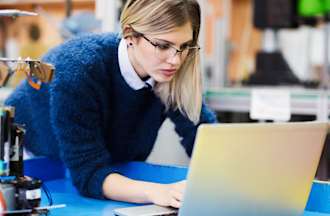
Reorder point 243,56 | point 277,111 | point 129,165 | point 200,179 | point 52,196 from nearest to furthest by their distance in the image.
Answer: point 200,179 < point 52,196 < point 129,165 < point 277,111 < point 243,56

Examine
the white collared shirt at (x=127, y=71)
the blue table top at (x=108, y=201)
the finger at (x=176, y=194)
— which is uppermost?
the white collared shirt at (x=127, y=71)

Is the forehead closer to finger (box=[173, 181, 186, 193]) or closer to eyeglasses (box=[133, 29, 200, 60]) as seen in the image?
eyeglasses (box=[133, 29, 200, 60])

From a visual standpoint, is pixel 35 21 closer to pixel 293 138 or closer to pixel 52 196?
pixel 52 196

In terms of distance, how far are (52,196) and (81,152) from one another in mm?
110

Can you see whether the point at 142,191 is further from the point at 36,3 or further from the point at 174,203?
the point at 36,3

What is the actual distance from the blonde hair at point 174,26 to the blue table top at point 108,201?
16cm

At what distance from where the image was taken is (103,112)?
1.40 metres

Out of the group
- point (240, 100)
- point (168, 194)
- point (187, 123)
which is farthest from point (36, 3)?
point (168, 194)

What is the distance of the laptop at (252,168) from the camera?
928mm

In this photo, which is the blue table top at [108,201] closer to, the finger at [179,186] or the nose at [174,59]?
the finger at [179,186]

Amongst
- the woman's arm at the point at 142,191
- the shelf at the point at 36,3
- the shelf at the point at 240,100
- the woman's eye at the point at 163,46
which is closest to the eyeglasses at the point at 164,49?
the woman's eye at the point at 163,46

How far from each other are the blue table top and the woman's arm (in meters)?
0.02

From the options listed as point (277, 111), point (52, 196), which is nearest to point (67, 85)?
point (52, 196)

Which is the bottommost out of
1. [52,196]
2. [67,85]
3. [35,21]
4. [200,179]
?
[52,196]
